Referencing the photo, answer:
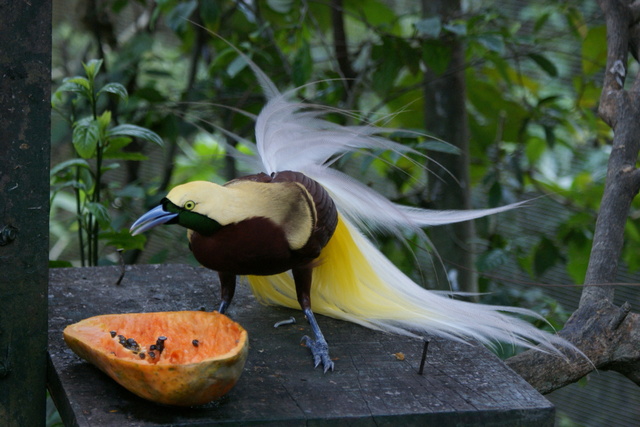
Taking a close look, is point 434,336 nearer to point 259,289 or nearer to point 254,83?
point 259,289

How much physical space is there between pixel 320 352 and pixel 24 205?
1.86 ft

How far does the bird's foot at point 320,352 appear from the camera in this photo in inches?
53.6

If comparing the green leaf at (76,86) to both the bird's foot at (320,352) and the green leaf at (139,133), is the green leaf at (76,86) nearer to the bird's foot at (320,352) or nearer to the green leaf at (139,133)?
the green leaf at (139,133)

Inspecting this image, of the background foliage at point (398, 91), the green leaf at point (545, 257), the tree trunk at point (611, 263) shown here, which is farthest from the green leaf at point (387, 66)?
the green leaf at point (545, 257)

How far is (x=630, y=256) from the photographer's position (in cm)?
268

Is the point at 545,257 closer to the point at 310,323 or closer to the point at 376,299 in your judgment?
the point at 376,299

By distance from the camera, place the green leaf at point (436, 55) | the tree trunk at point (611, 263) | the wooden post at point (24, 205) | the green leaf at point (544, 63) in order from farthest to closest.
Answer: the green leaf at point (544, 63)
the green leaf at point (436, 55)
the tree trunk at point (611, 263)
the wooden post at point (24, 205)

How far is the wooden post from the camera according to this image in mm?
1229

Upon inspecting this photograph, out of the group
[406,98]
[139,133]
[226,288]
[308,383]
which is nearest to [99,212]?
[139,133]

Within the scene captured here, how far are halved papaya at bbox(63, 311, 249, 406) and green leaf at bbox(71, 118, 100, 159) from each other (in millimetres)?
597

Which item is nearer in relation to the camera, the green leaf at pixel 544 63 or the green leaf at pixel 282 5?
the green leaf at pixel 544 63

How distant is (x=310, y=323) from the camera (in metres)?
1.49

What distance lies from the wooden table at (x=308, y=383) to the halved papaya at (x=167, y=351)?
43 millimetres

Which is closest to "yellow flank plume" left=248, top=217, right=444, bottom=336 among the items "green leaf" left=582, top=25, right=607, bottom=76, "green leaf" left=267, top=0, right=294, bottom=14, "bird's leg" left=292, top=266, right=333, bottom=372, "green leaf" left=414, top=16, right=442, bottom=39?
"bird's leg" left=292, top=266, right=333, bottom=372
